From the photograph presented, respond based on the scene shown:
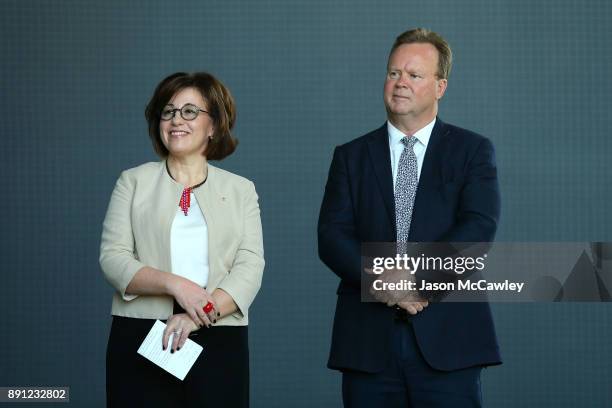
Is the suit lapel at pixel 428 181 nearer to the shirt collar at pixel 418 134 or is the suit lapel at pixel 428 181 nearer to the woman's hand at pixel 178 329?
the shirt collar at pixel 418 134

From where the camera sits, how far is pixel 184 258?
2.56m

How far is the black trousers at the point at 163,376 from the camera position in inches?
98.7

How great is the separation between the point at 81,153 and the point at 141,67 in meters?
0.52

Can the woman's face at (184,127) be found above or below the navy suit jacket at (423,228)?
above

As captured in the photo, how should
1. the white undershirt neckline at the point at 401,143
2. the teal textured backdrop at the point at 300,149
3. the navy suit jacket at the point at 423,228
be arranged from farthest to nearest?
the teal textured backdrop at the point at 300,149 < the white undershirt neckline at the point at 401,143 < the navy suit jacket at the point at 423,228

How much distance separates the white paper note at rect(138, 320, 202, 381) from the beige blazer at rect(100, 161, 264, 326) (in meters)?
0.06

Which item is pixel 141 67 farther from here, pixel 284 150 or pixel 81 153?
pixel 284 150

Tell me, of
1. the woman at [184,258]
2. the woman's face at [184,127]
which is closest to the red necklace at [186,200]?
the woman at [184,258]

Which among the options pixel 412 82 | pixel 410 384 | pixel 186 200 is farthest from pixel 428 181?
pixel 186 200

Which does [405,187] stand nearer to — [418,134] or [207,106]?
[418,134]

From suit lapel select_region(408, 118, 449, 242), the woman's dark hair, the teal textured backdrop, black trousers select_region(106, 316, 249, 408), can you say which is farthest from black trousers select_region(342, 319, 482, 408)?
the teal textured backdrop

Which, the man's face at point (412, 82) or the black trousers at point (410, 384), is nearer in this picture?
the black trousers at point (410, 384)

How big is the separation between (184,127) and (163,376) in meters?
0.67

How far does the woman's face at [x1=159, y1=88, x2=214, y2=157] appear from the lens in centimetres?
263
